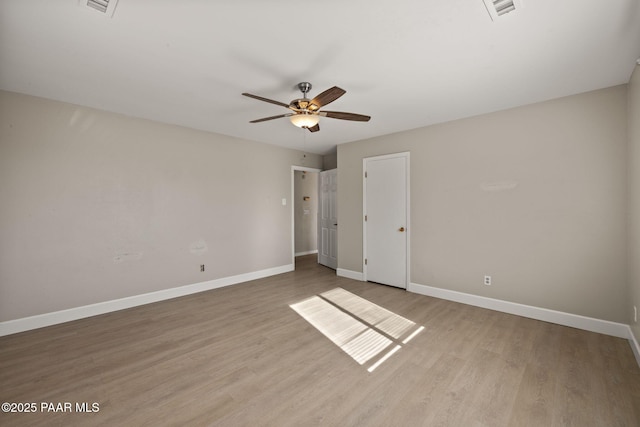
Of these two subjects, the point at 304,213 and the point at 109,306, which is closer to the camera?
the point at 109,306

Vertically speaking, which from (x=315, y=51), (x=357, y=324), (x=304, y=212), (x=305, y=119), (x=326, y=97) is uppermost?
(x=315, y=51)

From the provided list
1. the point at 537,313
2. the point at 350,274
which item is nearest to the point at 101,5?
the point at 350,274

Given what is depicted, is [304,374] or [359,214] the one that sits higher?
[359,214]

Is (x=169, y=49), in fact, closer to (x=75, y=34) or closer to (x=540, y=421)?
(x=75, y=34)

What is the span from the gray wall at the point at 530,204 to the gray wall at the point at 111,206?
3.17 meters

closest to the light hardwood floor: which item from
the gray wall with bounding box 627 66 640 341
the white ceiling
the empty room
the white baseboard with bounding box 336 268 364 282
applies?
the empty room

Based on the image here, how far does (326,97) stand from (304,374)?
2.39 m

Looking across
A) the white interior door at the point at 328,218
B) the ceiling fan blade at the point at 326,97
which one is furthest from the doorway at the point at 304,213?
the ceiling fan blade at the point at 326,97

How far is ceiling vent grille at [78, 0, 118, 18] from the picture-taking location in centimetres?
167

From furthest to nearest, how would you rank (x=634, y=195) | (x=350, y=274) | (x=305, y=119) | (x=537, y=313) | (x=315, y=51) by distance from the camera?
(x=350, y=274) < (x=537, y=313) < (x=305, y=119) < (x=634, y=195) < (x=315, y=51)

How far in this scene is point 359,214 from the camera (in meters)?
5.02

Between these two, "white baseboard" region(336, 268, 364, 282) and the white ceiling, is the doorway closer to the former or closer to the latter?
"white baseboard" region(336, 268, 364, 282)

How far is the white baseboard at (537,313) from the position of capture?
280 cm

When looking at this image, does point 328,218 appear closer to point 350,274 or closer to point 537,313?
point 350,274
